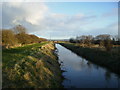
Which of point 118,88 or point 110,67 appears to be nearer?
point 118,88

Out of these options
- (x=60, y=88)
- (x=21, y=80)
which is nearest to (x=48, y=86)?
(x=60, y=88)

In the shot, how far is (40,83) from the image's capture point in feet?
30.7

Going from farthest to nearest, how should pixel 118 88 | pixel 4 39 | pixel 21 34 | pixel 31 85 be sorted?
pixel 21 34
pixel 4 39
pixel 118 88
pixel 31 85

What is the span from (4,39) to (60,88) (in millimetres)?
30353

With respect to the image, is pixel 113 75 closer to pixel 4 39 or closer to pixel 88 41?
pixel 88 41

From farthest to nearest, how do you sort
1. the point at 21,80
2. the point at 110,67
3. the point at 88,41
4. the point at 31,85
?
the point at 88,41, the point at 110,67, the point at 21,80, the point at 31,85

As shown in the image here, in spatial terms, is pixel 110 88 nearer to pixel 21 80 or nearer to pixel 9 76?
pixel 21 80

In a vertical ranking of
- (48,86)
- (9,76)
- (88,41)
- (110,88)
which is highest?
(88,41)

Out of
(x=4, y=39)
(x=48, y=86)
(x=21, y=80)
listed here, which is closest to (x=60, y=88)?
(x=48, y=86)

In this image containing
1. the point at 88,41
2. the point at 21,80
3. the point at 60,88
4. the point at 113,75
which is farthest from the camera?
the point at 88,41

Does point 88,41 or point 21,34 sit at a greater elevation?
point 21,34

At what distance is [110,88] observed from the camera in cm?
1123

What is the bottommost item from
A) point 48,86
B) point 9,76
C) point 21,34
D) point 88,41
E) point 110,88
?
point 110,88

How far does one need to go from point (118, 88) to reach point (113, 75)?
385 cm
